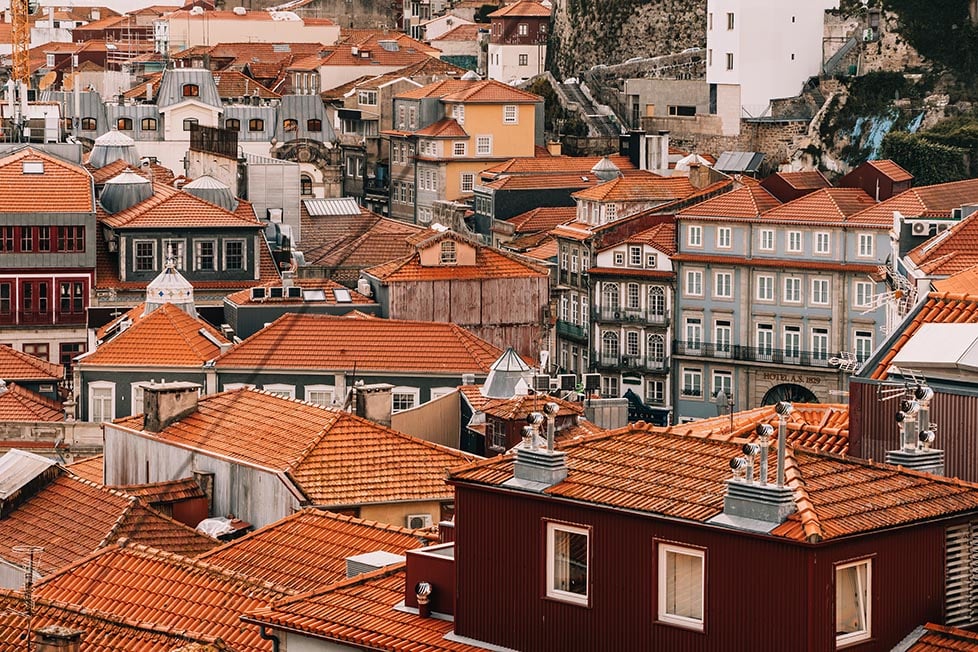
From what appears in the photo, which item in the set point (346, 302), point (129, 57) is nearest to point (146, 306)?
point (346, 302)

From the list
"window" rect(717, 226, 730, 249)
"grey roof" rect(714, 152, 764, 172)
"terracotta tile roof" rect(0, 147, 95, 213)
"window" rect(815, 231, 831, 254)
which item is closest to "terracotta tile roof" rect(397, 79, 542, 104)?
"grey roof" rect(714, 152, 764, 172)

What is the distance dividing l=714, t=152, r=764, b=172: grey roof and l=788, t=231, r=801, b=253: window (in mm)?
22732

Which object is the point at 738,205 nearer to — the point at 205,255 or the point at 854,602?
the point at 205,255

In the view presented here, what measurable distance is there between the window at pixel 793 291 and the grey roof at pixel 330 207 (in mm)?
14793

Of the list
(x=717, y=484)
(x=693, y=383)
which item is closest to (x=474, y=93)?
(x=693, y=383)

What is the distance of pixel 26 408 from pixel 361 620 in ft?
112

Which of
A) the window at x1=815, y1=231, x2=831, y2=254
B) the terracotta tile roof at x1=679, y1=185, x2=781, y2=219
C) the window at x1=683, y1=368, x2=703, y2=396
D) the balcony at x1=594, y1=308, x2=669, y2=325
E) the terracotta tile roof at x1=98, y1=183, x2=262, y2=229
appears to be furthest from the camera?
the balcony at x1=594, y1=308, x2=669, y2=325

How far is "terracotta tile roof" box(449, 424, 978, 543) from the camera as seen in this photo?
18.7m

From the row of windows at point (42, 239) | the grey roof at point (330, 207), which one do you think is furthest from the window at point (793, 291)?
the row of windows at point (42, 239)

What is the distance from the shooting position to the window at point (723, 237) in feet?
264

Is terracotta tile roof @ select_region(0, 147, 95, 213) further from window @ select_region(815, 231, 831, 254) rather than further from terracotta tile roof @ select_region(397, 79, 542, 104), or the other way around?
terracotta tile roof @ select_region(397, 79, 542, 104)

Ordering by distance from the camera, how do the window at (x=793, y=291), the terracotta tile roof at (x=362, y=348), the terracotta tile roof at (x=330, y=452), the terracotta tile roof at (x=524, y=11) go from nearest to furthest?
the terracotta tile roof at (x=330, y=452), the terracotta tile roof at (x=362, y=348), the window at (x=793, y=291), the terracotta tile roof at (x=524, y=11)

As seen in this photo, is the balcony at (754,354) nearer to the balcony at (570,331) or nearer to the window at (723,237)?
the window at (723,237)

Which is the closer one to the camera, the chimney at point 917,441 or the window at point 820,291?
the chimney at point 917,441
